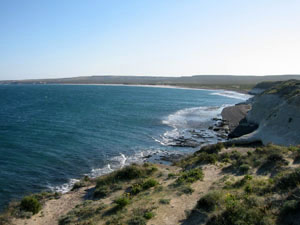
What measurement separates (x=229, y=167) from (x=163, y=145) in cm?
1874

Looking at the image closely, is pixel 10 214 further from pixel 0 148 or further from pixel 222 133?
pixel 222 133

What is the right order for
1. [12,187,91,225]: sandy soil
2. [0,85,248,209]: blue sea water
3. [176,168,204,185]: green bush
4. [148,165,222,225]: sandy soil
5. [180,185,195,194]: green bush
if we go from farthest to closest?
[0,85,248,209]: blue sea water < [176,168,204,185]: green bush < [180,185,195,194]: green bush < [12,187,91,225]: sandy soil < [148,165,222,225]: sandy soil

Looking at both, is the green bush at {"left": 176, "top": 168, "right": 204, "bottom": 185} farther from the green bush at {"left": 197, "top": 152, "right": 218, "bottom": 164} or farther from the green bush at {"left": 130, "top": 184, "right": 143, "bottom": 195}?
the green bush at {"left": 197, "top": 152, "right": 218, "bottom": 164}

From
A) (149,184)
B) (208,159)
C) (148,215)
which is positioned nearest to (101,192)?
(149,184)

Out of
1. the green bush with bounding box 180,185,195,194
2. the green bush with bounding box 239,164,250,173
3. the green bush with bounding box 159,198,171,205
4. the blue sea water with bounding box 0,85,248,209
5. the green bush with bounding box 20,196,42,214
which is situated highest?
the green bush with bounding box 239,164,250,173

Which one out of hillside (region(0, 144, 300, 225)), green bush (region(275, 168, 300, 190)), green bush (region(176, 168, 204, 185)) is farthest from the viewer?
green bush (region(176, 168, 204, 185))

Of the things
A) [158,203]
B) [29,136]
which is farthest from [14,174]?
[158,203]

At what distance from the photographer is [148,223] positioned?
11.8 m

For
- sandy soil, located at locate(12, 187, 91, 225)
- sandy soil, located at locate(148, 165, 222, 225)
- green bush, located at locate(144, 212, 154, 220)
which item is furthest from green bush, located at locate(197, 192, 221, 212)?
sandy soil, located at locate(12, 187, 91, 225)

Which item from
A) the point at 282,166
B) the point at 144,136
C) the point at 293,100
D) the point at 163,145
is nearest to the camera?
A: the point at 282,166

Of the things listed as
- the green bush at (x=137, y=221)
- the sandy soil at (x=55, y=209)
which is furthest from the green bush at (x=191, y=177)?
the sandy soil at (x=55, y=209)

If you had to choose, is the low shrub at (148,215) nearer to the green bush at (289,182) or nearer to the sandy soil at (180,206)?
the sandy soil at (180,206)

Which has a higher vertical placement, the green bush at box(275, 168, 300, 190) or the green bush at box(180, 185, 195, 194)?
the green bush at box(275, 168, 300, 190)

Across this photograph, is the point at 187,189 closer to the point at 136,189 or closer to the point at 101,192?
the point at 136,189
